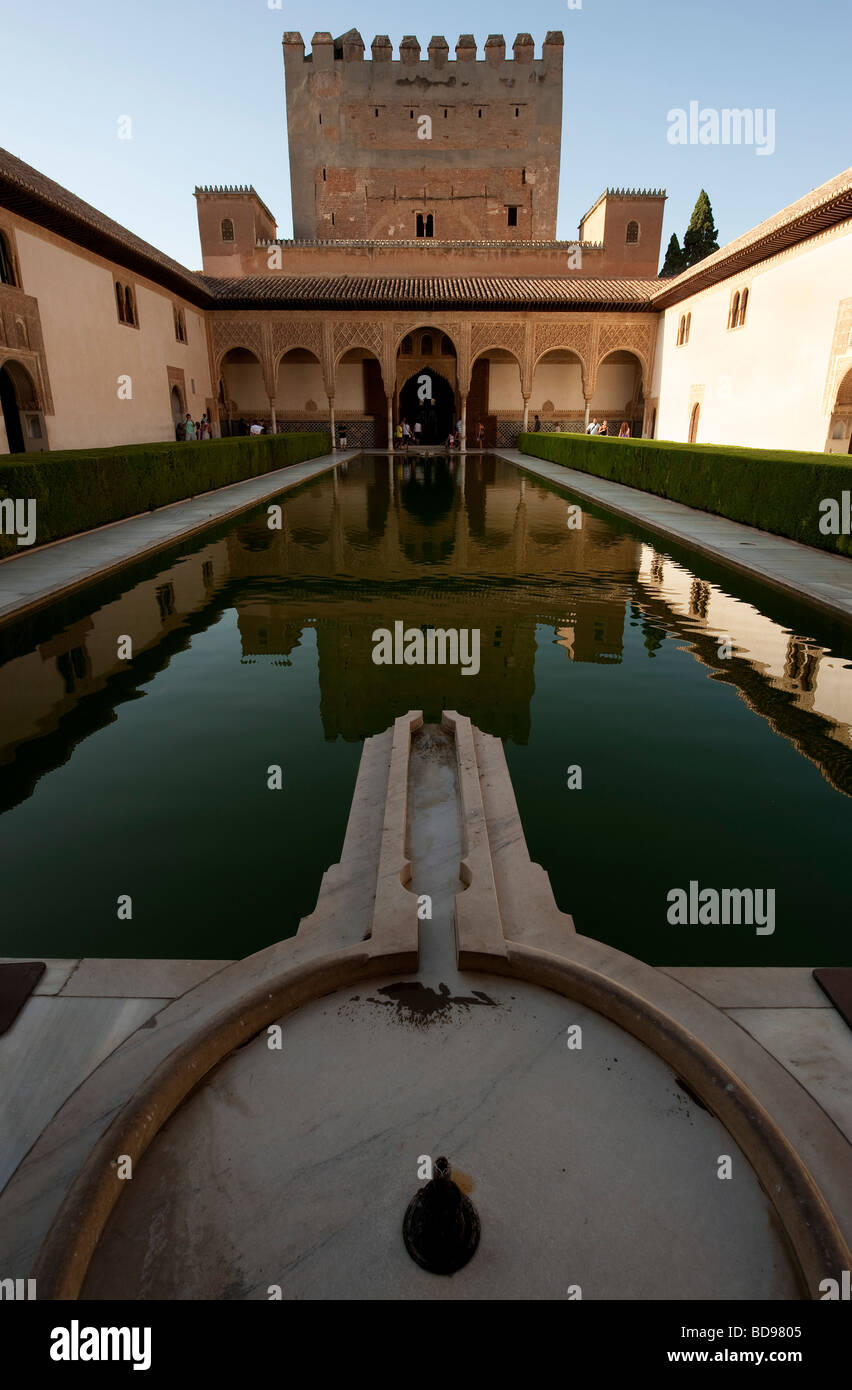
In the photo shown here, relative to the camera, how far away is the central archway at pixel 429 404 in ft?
103

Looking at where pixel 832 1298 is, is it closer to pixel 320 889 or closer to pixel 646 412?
pixel 320 889

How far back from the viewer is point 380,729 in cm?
450

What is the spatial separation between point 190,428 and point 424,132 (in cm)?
2033

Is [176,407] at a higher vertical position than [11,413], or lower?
higher

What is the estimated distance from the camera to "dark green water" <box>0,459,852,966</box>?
2910mm

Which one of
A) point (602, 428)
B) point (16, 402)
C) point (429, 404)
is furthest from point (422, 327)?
point (16, 402)

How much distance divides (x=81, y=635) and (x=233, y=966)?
454cm

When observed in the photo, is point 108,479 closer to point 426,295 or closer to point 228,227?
point 426,295

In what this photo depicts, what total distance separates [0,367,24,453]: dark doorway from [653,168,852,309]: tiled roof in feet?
51.6

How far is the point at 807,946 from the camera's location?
2668 mm

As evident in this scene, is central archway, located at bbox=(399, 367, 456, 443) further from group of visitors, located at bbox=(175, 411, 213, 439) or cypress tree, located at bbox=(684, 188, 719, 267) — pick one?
cypress tree, located at bbox=(684, 188, 719, 267)

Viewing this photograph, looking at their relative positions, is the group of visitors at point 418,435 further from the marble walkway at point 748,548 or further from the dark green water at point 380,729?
the dark green water at point 380,729

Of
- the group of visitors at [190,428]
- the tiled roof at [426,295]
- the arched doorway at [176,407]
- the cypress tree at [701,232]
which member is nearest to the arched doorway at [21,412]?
the group of visitors at [190,428]
